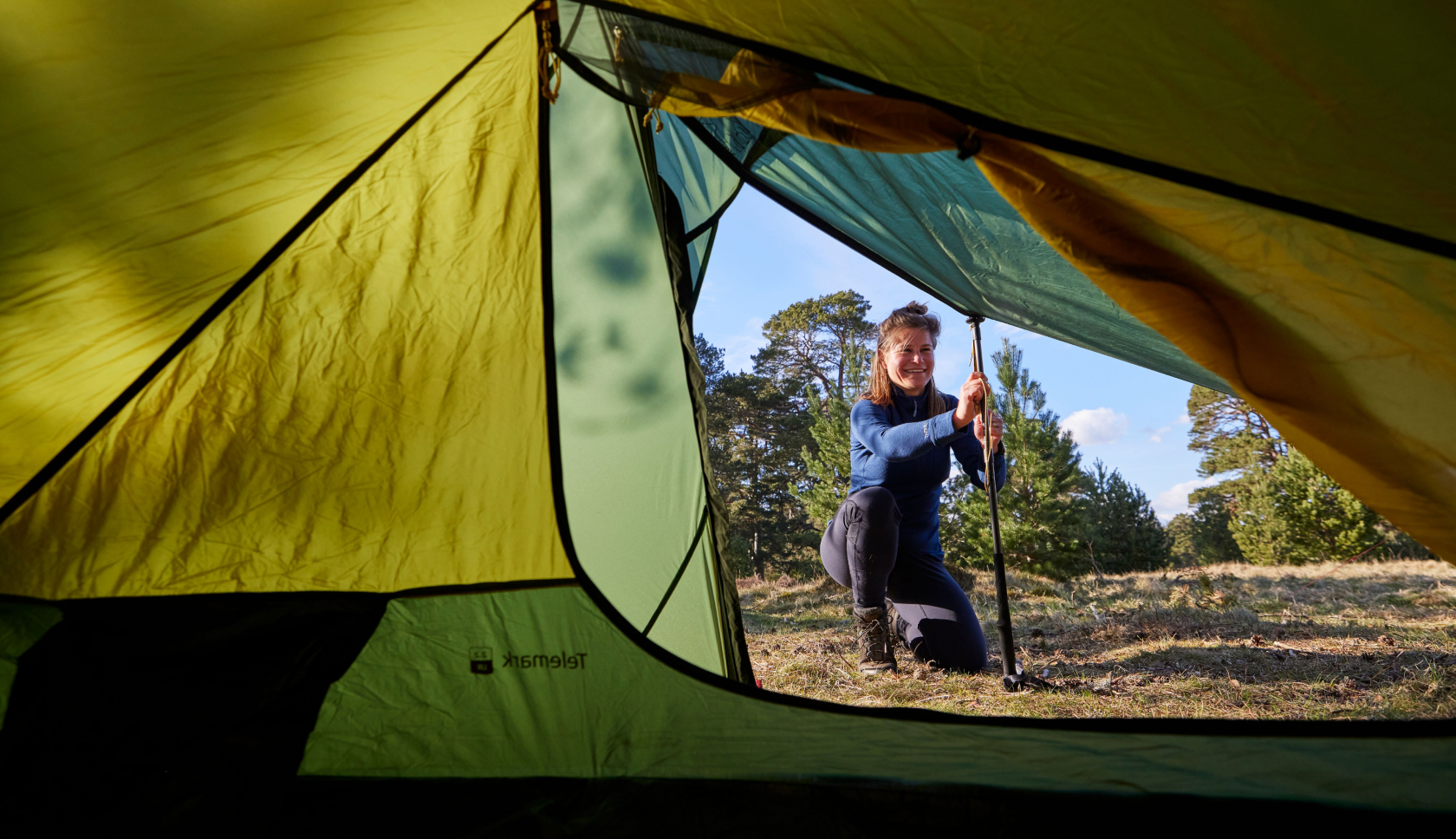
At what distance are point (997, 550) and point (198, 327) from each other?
2.19 m

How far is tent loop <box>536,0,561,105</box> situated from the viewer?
126cm

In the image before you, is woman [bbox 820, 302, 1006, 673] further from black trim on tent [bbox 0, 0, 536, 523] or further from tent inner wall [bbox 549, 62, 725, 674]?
black trim on tent [bbox 0, 0, 536, 523]

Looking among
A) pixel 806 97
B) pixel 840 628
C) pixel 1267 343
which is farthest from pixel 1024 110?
pixel 840 628

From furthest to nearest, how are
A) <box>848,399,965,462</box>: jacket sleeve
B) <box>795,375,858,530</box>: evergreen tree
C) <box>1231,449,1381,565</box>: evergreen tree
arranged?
<box>795,375,858,530</box>: evergreen tree → <box>1231,449,1381,565</box>: evergreen tree → <box>848,399,965,462</box>: jacket sleeve

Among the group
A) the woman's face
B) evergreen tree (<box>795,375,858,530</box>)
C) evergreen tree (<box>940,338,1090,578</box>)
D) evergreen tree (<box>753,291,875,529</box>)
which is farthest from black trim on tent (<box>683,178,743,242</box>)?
evergreen tree (<box>753,291,875,529</box>)

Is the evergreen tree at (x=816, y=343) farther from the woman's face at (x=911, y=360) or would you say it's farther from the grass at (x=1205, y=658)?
the woman's face at (x=911, y=360)

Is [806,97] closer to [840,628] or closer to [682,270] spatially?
[682,270]

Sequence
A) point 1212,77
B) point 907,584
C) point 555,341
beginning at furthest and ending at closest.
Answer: point 907,584
point 555,341
point 1212,77

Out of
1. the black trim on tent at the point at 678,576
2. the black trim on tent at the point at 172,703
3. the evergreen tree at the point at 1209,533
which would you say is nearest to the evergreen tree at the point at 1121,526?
the evergreen tree at the point at 1209,533

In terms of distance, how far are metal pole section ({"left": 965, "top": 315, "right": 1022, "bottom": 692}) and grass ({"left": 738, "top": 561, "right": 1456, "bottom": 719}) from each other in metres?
0.08

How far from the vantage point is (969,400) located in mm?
2090

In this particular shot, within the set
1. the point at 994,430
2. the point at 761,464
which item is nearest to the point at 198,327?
the point at 994,430

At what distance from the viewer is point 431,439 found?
152 cm

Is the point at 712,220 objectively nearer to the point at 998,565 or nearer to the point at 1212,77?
the point at 1212,77
